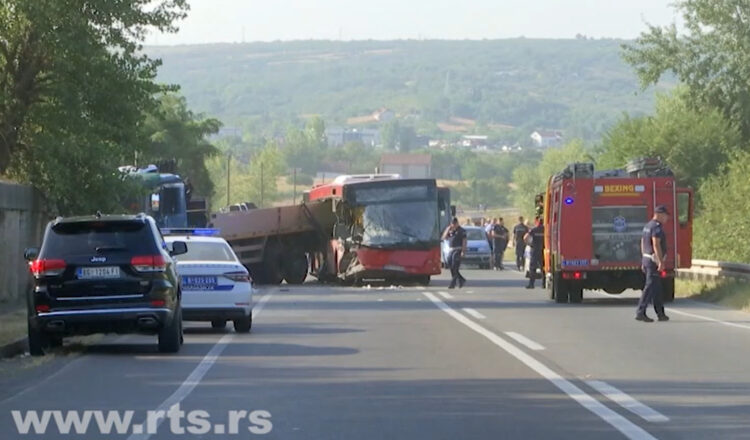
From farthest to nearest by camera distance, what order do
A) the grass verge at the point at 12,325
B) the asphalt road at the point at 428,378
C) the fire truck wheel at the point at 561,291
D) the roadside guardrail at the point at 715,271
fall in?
the fire truck wheel at the point at 561,291 < the roadside guardrail at the point at 715,271 < the grass verge at the point at 12,325 < the asphalt road at the point at 428,378

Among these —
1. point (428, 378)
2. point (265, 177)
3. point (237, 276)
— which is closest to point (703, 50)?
point (237, 276)

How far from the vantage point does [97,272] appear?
20094 mm

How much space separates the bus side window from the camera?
33.0 m

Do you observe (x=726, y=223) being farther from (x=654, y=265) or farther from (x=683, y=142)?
(x=683, y=142)

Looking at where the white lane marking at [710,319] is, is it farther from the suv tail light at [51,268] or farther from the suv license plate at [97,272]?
the suv tail light at [51,268]

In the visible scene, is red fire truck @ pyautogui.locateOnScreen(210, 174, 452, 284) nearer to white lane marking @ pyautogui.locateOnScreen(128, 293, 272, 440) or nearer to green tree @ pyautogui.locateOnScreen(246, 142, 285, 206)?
white lane marking @ pyautogui.locateOnScreen(128, 293, 272, 440)

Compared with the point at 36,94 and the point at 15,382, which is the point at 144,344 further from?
the point at 36,94

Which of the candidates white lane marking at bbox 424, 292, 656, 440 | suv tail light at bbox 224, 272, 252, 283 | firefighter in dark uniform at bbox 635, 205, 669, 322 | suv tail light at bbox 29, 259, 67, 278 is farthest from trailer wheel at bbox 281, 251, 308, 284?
suv tail light at bbox 29, 259, 67, 278

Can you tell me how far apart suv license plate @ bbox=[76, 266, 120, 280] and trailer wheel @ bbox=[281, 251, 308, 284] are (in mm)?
25151

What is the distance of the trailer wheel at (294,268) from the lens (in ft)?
149

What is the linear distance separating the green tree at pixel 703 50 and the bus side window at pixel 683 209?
3253 cm

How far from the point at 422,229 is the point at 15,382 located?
27.0 metres

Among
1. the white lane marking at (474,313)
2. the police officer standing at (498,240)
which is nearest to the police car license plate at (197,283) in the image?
the white lane marking at (474,313)

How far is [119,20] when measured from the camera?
1377 inches
